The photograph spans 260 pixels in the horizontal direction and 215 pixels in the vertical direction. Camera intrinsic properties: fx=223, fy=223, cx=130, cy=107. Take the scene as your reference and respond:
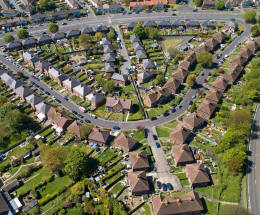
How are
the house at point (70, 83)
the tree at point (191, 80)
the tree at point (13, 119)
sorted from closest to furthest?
the tree at point (13, 119)
the house at point (70, 83)
the tree at point (191, 80)

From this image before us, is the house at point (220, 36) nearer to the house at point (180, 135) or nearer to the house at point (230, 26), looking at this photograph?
the house at point (230, 26)

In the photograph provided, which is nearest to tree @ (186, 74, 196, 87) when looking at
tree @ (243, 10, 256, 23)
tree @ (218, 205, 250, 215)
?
tree @ (218, 205, 250, 215)

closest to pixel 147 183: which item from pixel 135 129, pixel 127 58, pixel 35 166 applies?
pixel 135 129

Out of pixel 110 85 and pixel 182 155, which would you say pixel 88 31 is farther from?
pixel 182 155

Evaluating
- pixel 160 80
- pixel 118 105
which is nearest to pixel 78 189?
pixel 118 105

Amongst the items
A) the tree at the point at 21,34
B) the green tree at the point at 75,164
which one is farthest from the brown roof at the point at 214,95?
the tree at the point at 21,34

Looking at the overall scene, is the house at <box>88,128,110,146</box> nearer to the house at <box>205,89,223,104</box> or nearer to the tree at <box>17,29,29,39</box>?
the house at <box>205,89,223,104</box>
